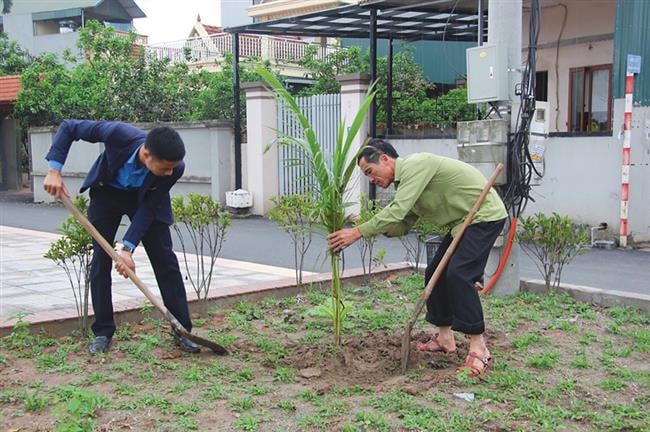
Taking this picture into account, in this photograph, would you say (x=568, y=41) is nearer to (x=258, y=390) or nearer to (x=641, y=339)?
(x=641, y=339)

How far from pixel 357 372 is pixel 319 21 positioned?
390 inches

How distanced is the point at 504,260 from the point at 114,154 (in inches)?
135

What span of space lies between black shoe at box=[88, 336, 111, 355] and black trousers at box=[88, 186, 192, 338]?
0.10 feet

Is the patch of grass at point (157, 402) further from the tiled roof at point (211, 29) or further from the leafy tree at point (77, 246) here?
the tiled roof at point (211, 29)

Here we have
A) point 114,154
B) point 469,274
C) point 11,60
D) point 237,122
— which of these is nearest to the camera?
point 469,274

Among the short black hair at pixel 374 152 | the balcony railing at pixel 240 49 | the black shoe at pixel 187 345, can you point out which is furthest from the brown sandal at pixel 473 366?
the balcony railing at pixel 240 49

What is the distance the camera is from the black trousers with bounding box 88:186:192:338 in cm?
440

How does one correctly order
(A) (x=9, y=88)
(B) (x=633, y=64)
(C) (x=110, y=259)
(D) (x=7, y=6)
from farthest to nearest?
(D) (x=7, y=6) → (A) (x=9, y=88) → (B) (x=633, y=64) → (C) (x=110, y=259)

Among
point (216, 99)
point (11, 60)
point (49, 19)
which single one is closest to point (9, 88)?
point (11, 60)

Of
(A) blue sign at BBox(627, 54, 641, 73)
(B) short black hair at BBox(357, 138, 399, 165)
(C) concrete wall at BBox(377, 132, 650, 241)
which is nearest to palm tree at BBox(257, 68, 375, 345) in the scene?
(B) short black hair at BBox(357, 138, 399, 165)

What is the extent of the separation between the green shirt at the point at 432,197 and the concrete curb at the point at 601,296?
2047 mm

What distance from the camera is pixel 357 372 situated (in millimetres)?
4070

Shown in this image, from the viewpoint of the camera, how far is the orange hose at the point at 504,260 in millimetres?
5840

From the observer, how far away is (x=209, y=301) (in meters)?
5.68
